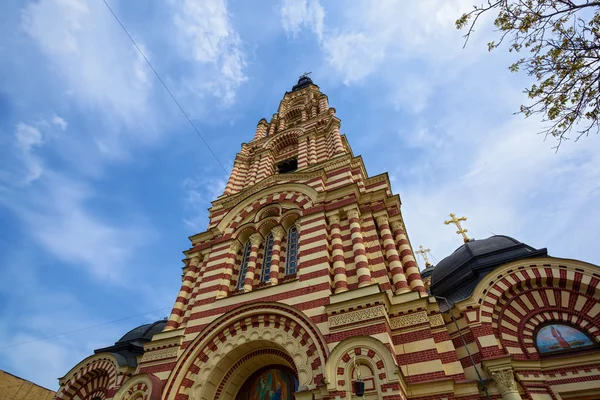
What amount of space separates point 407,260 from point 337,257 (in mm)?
2645

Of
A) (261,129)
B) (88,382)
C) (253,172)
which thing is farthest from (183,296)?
(261,129)

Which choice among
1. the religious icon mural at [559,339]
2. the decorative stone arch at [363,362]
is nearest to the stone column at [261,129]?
the decorative stone arch at [363,362]

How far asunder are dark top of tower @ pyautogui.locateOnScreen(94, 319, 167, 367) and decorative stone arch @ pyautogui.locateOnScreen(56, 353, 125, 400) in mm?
550

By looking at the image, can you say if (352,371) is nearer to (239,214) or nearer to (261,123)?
(239,214)

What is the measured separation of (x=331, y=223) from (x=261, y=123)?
57.5 ft

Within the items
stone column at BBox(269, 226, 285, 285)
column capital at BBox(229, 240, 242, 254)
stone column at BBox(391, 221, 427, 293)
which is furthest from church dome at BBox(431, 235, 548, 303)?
column capital at BBox(229, 240, 242, 254)

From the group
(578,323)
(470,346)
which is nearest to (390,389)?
(470,346)

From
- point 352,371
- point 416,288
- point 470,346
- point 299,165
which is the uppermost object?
point 299,165

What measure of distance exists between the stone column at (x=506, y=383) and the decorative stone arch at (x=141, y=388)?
9.67 meters

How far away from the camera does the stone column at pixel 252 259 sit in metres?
12.5

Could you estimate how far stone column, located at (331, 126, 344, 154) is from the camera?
59.8 feet

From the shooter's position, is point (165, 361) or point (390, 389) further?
point (165, 361)

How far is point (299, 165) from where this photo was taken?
19016 mm

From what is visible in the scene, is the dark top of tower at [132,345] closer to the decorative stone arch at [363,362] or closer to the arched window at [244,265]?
the arched window at [244,265]
